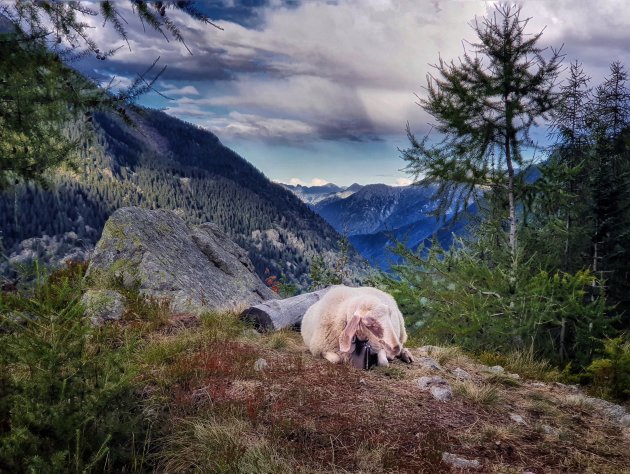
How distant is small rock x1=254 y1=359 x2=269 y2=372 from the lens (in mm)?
5551

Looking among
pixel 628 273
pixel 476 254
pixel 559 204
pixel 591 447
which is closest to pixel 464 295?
pixel 476 254

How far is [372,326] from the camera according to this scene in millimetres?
6070

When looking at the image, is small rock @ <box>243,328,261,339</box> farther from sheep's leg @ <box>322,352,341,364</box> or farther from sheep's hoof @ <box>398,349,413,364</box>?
sheep's hoof @ <box>398,349,413,364</box>

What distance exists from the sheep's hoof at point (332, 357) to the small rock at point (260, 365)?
0.90 metres

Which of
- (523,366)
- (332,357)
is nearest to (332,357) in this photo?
(332,357)

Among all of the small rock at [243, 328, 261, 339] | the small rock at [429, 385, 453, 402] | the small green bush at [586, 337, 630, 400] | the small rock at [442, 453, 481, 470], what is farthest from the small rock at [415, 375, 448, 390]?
the small green bush at [586, 337, 630, 400]

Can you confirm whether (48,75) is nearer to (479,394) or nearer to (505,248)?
(479,394)

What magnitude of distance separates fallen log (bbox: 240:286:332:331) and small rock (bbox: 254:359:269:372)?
2515 mm

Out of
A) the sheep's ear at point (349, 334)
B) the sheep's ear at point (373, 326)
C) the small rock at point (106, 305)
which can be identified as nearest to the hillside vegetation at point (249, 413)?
the sheep's ear at point (349, 334)

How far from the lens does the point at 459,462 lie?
12.0 ft

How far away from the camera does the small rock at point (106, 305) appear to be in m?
7.58

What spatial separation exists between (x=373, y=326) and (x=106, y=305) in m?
4.83

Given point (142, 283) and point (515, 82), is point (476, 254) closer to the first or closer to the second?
point (515, 82)

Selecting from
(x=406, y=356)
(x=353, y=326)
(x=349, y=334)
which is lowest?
(x=406, y=356)
